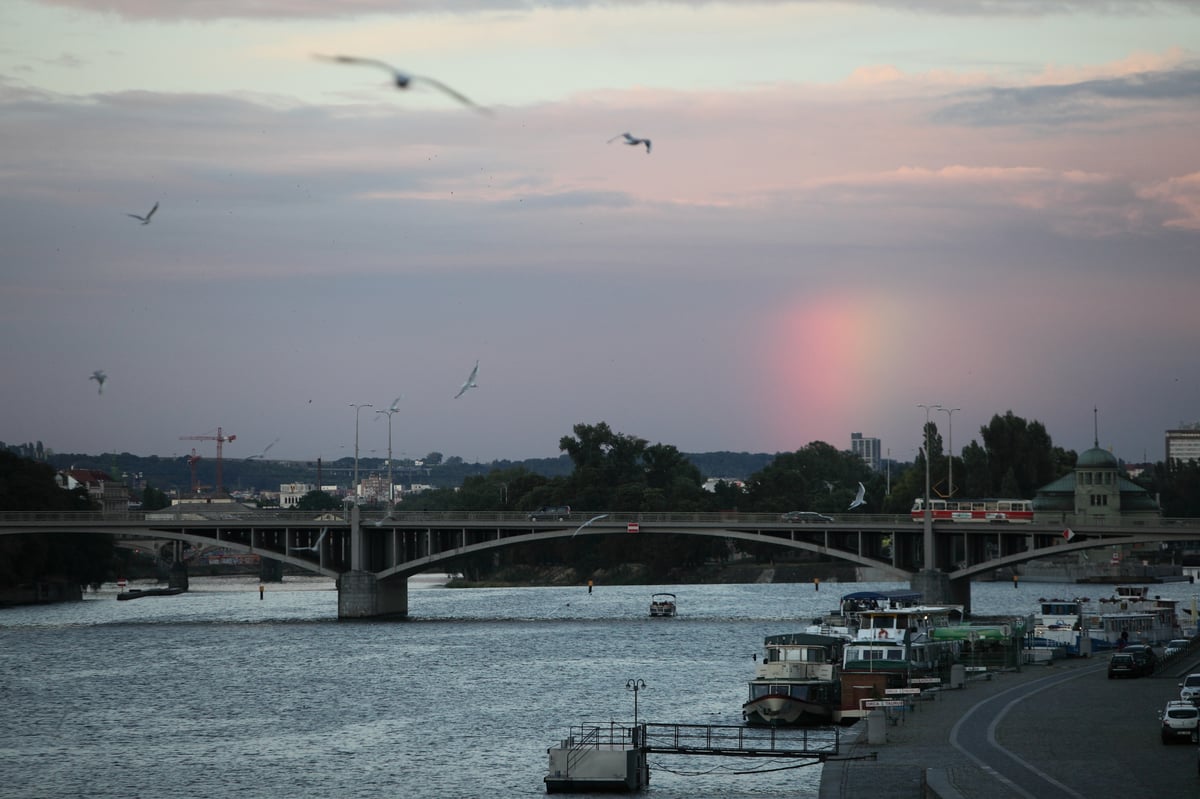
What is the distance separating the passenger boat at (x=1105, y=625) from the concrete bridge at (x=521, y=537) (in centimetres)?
1768

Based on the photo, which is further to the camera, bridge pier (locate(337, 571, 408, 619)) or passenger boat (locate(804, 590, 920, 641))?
bridge pier (locate(337, 571, 408, 619))

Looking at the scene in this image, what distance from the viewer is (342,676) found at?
105 metres

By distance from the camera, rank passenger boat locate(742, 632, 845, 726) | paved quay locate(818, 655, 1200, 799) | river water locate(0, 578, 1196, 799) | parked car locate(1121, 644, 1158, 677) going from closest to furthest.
→ paved quay locate(818, 655, 1200, 799)
river water locate(0, 578, 1196, 799)
passenger boat locate(742, 632, 845, 726)
parked car locate(1121, 644, 1158, 677)

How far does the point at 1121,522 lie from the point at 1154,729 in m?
Result: 84.5

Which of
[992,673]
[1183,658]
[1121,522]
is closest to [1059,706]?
[992,673]

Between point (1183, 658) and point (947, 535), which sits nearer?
point (1183, 658)

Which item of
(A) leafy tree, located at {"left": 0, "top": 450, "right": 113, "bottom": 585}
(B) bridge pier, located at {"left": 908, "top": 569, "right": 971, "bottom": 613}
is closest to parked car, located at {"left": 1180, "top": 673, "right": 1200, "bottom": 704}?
(B) bridge pier, located at {"left": 908, "top": 569, "right": 971, "bottom": 613}

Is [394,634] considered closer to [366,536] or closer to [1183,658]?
[366,536]

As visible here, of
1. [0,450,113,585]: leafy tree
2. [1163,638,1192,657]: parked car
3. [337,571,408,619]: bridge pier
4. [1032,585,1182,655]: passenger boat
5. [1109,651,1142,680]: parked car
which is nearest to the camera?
[1109,651,1142,680]: parked car

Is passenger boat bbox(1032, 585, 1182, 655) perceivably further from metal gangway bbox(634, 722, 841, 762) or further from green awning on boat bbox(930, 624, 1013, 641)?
metal gangway bbox(634, 722, 841, 762)

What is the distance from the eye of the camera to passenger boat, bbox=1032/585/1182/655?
98875 millimetres

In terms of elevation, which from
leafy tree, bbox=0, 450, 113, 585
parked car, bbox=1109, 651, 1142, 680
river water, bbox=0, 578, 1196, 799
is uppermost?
leafy tree, bbox=0, 450, 113, 585

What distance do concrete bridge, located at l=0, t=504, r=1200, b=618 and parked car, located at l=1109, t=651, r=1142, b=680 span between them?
58052 millimetres

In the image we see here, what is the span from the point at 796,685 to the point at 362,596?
267 feet
